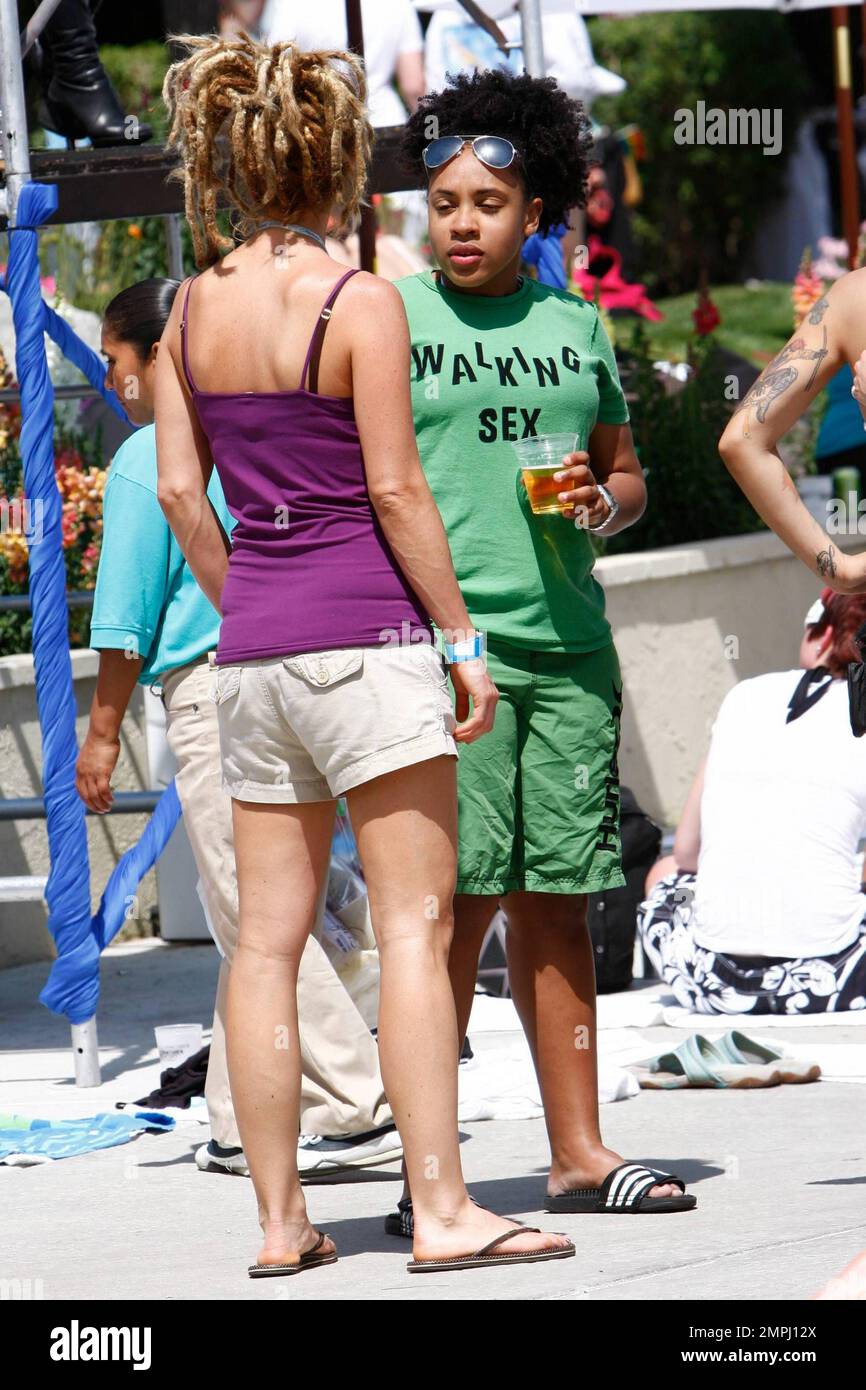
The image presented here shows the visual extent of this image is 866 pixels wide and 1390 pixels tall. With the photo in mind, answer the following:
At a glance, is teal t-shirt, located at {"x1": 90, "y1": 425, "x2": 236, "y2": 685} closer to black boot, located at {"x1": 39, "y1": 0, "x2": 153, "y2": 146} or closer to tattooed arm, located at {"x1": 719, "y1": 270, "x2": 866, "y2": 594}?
tattooed arm, located at {"x1": 719, "y1": 270, "x2": 866, "y2": 594}

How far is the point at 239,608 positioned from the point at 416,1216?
106 cm

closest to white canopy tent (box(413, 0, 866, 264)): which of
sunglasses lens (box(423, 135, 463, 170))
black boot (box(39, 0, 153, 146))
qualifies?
black boot (box(39, 0, 153, 146))

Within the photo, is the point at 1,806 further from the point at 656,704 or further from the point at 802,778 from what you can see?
the point at 656,704

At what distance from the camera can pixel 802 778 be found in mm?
5891

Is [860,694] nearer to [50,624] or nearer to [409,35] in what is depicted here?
[50,624]

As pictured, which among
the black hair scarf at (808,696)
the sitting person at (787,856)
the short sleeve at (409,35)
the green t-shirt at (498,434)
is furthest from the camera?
the short sleeve at (409,35)

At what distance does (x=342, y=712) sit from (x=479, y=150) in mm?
1175

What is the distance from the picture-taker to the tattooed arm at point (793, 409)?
3.88 metres

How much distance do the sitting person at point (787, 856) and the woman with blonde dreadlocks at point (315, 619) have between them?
230cm

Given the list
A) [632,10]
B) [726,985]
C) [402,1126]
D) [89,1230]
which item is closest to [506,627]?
[402,1126]

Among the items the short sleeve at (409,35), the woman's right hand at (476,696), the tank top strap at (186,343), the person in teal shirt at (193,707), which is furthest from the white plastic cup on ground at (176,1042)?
the short sleeve at (409,35)

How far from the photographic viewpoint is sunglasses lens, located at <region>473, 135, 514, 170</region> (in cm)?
404

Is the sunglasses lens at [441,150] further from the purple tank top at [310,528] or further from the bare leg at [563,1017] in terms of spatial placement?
the bare leg at [563,1017]

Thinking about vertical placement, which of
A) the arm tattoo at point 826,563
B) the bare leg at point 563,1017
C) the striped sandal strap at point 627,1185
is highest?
the arm tattoo at point 826,563
